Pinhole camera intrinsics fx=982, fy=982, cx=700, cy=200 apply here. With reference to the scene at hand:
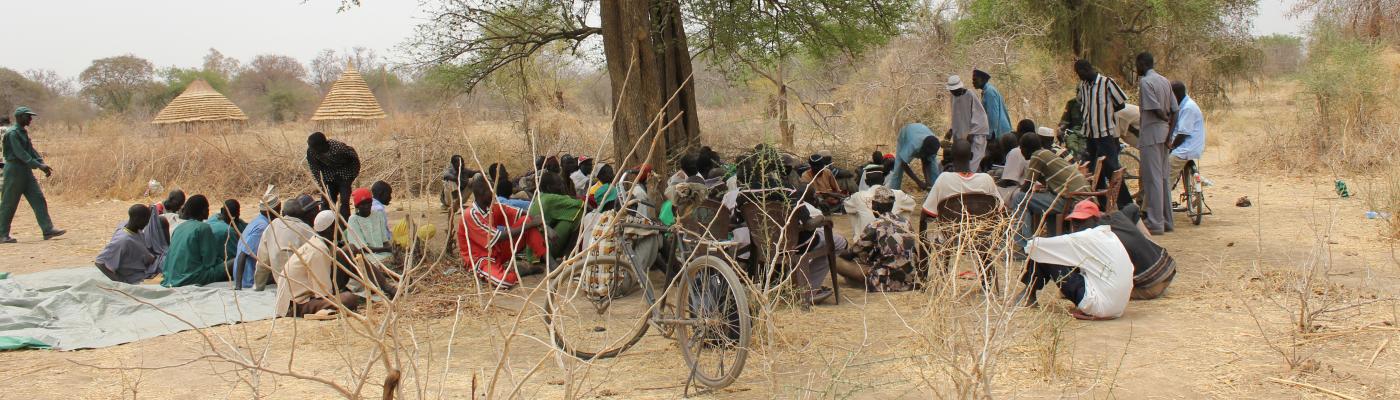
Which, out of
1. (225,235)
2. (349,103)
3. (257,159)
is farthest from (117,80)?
(225,235)

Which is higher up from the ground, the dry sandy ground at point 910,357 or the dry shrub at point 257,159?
the dry shrub at point 257,159

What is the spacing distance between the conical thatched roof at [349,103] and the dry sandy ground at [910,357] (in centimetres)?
1390

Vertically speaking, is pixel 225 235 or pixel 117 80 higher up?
pixel 117 80

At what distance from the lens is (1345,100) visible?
11547mm

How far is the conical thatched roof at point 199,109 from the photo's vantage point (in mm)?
20500

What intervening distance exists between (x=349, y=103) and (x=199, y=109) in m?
3.67

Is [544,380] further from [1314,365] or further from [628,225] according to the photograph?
[1314,365]

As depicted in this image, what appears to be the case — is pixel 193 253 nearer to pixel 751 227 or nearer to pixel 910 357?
pixel 751 227

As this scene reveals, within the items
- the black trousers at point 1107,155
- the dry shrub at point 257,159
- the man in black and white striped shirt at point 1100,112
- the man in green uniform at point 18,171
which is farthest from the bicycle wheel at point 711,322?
the dry shrub at point 257,159

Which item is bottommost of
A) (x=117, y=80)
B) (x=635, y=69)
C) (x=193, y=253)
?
(x=193, y=253)

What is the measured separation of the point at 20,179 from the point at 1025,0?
15.0 meters

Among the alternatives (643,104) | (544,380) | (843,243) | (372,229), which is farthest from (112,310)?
(843,243)

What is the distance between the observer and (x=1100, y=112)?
7.60m

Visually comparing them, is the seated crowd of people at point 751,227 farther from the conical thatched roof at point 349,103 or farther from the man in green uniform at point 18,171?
the conical thatched roof at point 349,103
